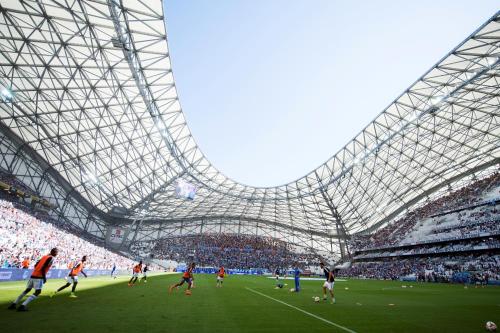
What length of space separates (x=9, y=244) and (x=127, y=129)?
17.5 meters

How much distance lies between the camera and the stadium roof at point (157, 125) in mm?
24156

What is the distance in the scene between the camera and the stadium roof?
24.2 metres

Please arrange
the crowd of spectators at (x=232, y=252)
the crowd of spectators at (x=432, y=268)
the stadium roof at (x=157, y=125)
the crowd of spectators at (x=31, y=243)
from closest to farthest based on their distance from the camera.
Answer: the stadium roof at (x=157, y=125), the crowd of spectators at (x=31, y=243), the crowd of spectators at (x=432, y=268), the crowd of spectators at (x=232, y=252)

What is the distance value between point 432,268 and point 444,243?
7838mm

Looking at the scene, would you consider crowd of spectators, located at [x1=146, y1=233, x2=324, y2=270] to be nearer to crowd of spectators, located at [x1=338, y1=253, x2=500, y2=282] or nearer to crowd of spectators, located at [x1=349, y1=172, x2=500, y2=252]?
crowd of spectators, located at [x1=349, y1=172, x2=500, y2=252]

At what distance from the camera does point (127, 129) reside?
122 feet

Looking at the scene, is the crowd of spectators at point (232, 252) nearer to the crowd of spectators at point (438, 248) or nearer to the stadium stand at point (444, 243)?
the stadium stand at point (444, 243)

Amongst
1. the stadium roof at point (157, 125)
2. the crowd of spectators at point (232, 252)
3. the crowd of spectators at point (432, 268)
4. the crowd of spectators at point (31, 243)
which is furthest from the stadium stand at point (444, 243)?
the crowd of spectators at point (31, 243)

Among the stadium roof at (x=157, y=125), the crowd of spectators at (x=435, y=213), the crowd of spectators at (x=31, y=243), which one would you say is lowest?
the crowd of spectators at (x=31, y=243)

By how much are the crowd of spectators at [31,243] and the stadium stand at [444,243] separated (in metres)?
44.7

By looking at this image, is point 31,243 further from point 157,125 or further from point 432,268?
point 432,268

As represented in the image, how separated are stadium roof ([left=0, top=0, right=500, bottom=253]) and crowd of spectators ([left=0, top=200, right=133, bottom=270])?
34.4 feet

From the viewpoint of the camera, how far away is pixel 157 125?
33969 mm

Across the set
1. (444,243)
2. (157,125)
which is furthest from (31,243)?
(444,243)
